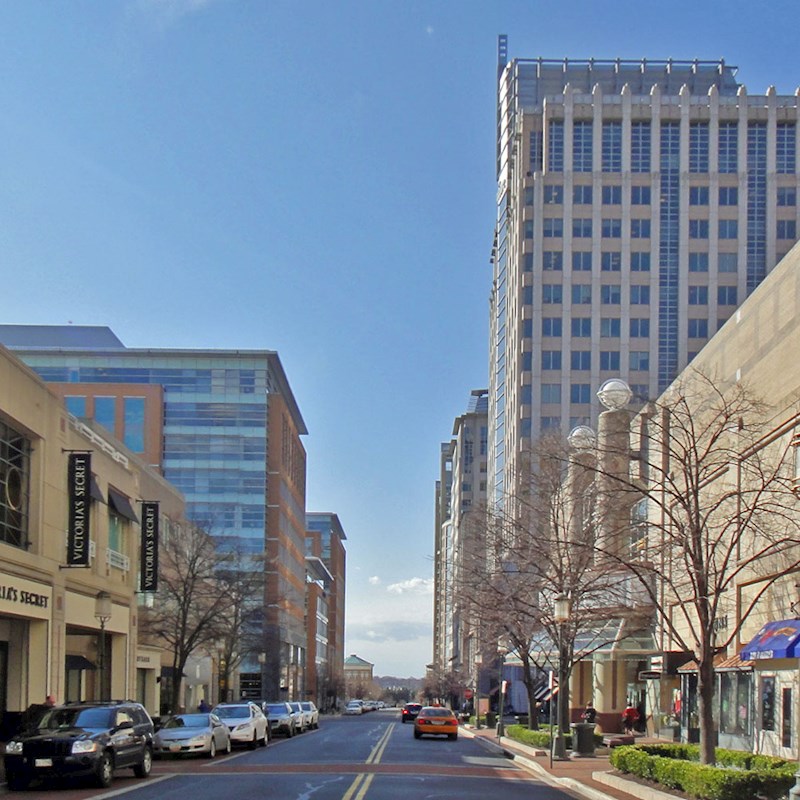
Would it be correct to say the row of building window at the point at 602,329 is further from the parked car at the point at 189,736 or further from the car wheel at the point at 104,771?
the car wheel at the point at 104,771

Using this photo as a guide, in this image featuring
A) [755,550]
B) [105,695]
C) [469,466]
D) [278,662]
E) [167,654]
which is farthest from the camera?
[469,466]

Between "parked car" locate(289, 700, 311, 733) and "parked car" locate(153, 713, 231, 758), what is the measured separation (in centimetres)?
1989

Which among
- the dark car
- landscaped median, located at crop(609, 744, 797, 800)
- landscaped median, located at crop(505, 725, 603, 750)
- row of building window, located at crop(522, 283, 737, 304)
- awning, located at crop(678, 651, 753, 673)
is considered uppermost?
row of building window, located at crop(522, 283, 737, 304)

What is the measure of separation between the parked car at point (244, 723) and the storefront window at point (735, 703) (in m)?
14.1

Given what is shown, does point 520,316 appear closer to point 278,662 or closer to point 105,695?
point 278,662

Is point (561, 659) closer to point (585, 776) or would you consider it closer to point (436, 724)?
point (585, 776)

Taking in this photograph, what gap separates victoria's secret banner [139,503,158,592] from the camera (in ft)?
145

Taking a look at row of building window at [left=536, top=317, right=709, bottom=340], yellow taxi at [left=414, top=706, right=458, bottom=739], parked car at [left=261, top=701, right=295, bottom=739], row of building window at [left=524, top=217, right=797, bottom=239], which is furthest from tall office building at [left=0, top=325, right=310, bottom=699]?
yellow taxi at [left=414, top=706, right=458, bottom=739]

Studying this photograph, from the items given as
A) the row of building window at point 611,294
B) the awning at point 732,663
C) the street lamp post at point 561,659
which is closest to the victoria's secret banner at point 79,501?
the street lamp post at point 561,659

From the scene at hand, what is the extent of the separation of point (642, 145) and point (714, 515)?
6573 centimetres

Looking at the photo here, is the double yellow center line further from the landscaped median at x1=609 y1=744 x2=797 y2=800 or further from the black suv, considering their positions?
the landscaped median at x1=609 y1=744 x2=797 y2=800

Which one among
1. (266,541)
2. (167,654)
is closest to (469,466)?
(266,541)

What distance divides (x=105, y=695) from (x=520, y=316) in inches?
2283

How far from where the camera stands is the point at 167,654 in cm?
5994
